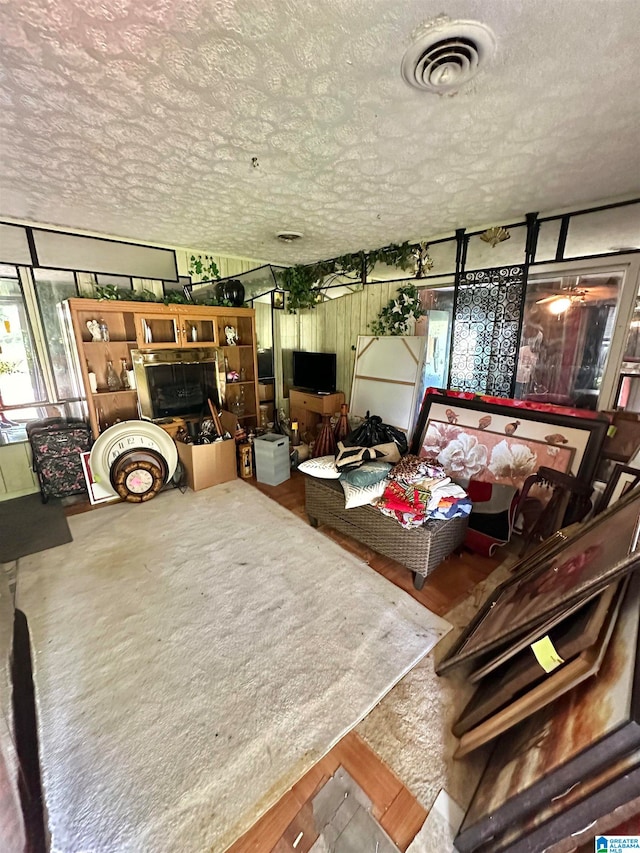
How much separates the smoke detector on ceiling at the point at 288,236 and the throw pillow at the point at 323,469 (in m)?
2.06

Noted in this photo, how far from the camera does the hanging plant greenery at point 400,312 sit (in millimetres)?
3289

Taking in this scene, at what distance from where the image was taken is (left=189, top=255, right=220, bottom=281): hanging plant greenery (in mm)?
3713

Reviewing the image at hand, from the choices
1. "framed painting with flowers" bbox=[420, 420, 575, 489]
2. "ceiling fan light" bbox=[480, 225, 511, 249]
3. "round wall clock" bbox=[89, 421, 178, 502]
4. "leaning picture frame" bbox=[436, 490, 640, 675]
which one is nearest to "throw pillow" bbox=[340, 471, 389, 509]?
"framed painting with flowers" bbox=[420, 420, 575, 489]

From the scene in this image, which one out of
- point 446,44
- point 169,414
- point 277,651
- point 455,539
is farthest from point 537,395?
point 169,414

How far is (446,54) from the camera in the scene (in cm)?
106

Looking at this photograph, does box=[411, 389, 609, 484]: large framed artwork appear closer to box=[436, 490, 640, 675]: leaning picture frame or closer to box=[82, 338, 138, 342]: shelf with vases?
box=[436, 490, 640, 675]: leaning picture frame

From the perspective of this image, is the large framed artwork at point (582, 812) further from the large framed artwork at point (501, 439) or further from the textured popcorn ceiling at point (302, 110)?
the textured popcorn ceiling at point (302, 110)

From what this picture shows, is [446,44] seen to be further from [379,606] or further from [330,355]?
[330,355]

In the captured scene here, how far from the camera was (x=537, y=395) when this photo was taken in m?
2.70

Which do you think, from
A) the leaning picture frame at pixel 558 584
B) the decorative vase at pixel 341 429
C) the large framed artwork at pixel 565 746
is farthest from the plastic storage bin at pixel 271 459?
the large framed artwork at pixel 565 746

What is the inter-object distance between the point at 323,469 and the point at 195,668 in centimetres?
146

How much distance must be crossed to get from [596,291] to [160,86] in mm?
2826

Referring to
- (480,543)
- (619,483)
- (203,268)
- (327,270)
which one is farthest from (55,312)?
(619,483)

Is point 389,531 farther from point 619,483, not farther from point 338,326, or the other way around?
point 338,326
